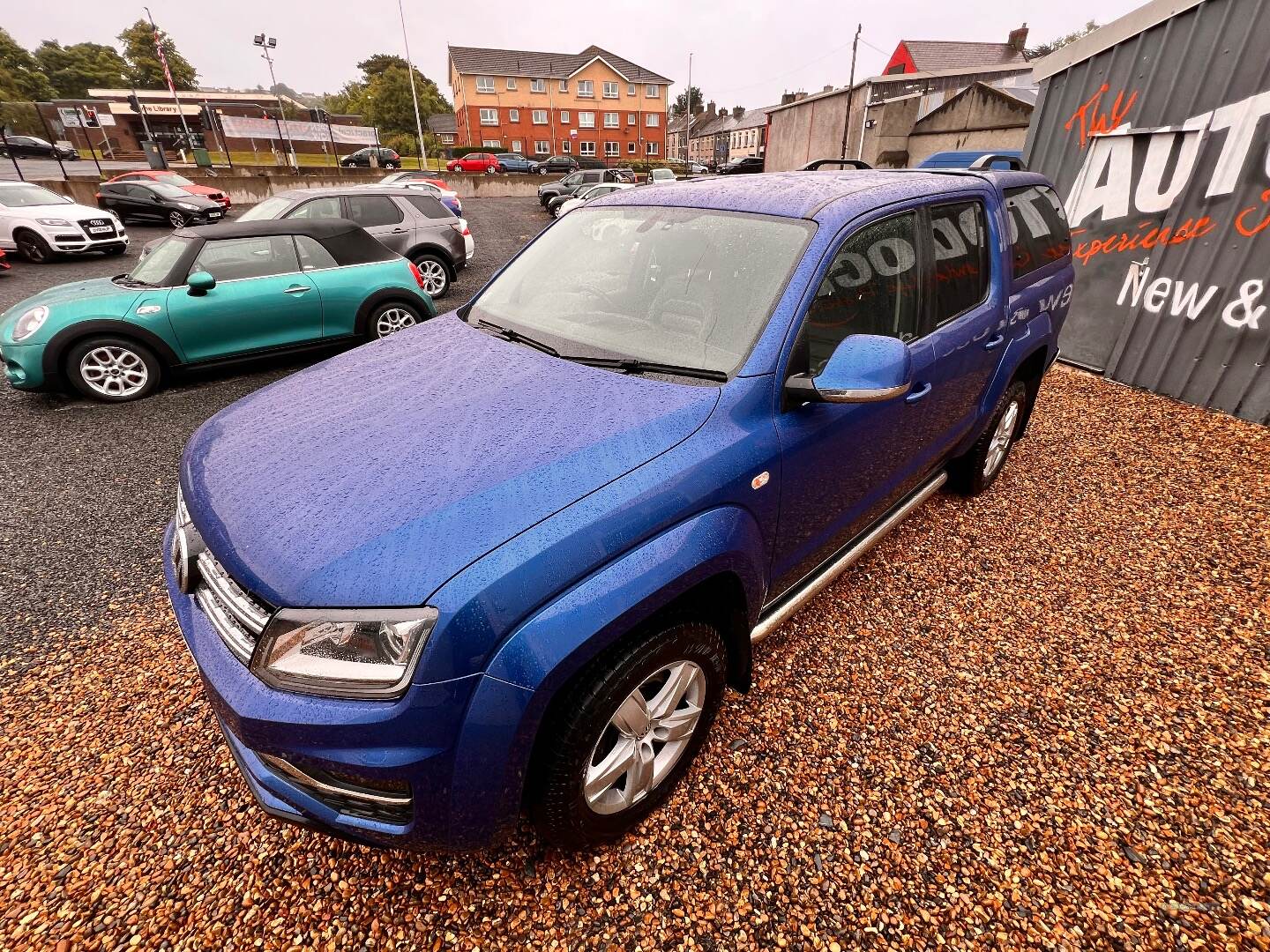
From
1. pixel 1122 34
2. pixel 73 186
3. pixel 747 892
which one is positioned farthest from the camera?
pixel 73 186

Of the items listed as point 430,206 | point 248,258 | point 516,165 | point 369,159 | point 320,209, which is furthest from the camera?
point 369,159

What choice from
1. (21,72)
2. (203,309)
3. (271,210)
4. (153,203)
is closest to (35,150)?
(153,203)

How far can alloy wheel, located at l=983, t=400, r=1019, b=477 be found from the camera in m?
3.66

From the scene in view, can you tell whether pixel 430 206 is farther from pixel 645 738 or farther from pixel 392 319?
pixel 645 738

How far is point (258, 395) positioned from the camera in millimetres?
2250

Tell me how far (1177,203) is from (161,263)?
9242 mm

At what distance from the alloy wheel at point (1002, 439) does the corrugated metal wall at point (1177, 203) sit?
268 cm

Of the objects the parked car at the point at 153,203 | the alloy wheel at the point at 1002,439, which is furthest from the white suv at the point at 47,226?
the alloy wheel at the point at 1002,439

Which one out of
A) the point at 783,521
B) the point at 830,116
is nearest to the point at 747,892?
the point at 783,521

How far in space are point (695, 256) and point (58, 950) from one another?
2917 mm

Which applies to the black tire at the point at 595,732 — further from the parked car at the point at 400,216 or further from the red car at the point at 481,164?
the red car at the point at 481,164

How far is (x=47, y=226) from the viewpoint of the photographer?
11531 mm

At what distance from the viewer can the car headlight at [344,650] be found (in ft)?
4.28

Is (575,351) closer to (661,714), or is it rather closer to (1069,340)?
(661,714)
